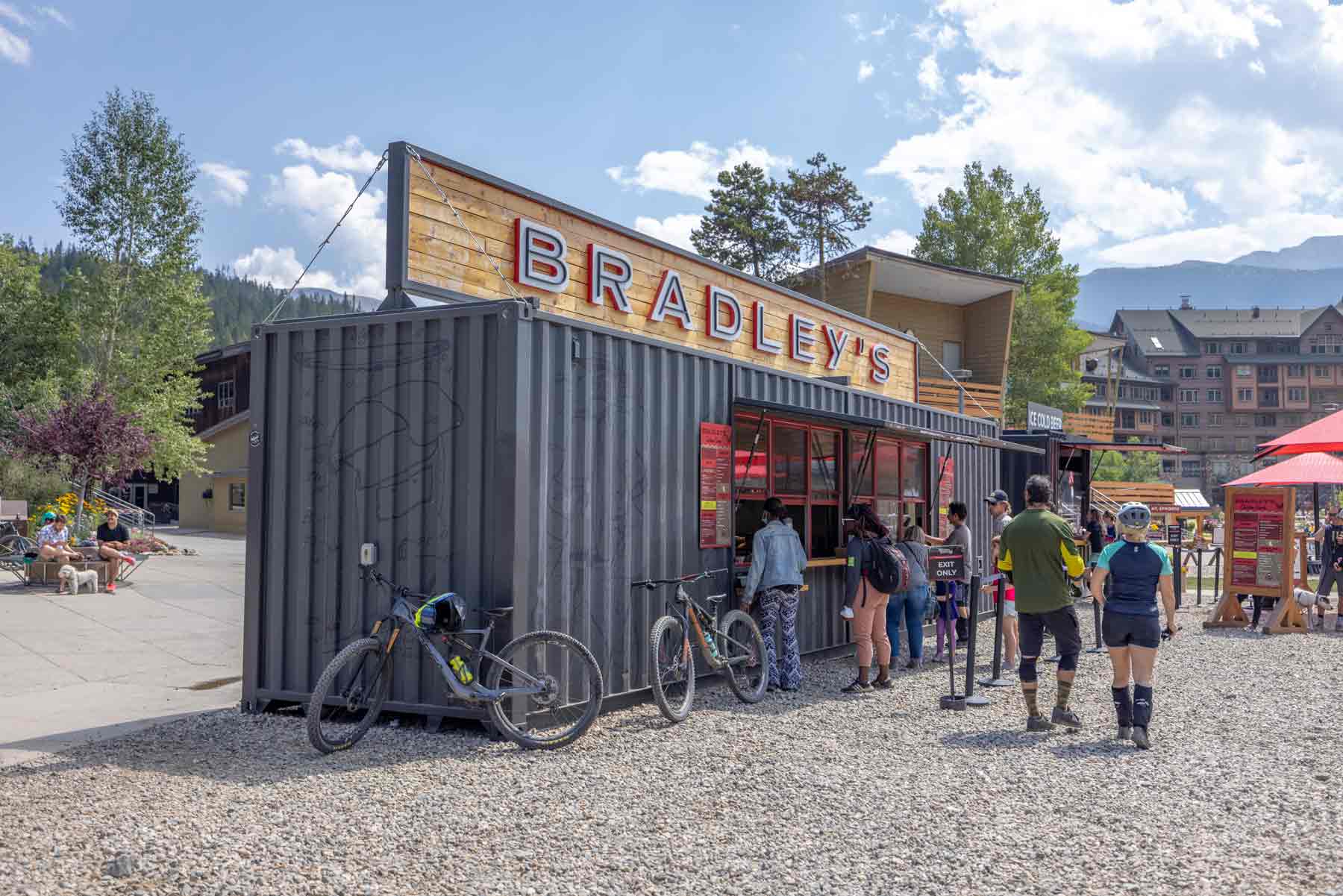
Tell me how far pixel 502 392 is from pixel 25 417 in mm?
25970

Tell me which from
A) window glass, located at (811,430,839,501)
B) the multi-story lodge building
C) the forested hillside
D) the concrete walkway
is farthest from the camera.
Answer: the forested hillside

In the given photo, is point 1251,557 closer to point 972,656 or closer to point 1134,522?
point 972,656

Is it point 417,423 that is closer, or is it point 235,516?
point 417,423

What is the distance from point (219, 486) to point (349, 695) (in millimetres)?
38504

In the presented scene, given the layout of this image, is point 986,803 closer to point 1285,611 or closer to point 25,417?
point 1285,611

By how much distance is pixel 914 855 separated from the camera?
15.4 ft

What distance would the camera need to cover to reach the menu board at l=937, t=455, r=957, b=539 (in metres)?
14.0

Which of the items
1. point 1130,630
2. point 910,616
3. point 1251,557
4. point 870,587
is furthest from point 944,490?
point 1130,630

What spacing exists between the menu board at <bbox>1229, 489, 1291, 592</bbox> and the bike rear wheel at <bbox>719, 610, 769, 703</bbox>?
9.28m

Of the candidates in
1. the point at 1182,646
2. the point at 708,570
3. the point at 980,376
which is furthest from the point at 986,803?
the point at 980,376

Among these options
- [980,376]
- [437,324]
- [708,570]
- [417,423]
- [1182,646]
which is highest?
[980,376]

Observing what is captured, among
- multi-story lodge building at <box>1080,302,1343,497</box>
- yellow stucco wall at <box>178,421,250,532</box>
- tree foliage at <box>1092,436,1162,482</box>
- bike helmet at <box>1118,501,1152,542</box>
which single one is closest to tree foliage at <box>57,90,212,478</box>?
yellow stucco wall at <box>178,421,250,532</box>

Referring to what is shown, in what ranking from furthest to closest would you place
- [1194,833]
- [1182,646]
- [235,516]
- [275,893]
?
[235,516] → [1182,646] → [1194,833] → [275,893]

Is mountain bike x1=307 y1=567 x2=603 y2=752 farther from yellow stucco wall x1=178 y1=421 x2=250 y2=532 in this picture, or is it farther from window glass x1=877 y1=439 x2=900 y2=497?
yellow stucco wall x1=178 y1=421 x2=250 y2=532
